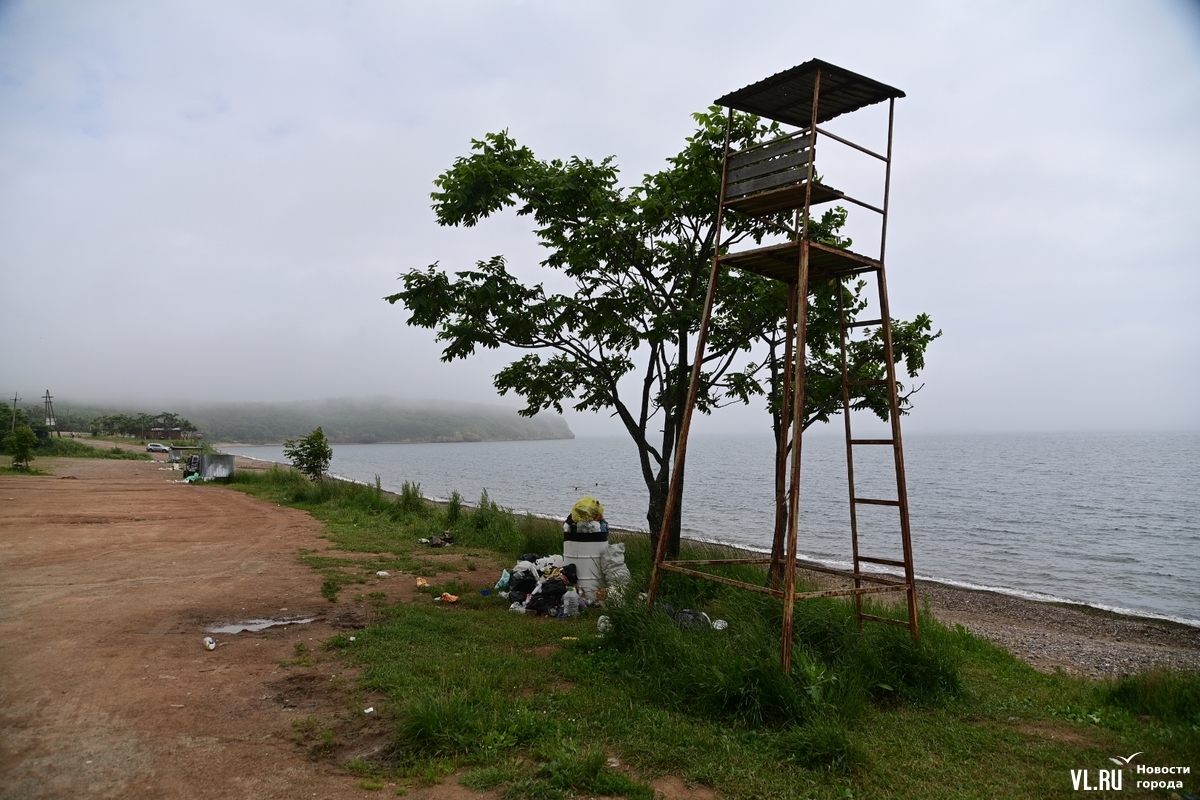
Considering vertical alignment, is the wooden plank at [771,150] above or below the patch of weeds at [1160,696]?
above

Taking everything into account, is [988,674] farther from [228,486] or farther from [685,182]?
[228,486]

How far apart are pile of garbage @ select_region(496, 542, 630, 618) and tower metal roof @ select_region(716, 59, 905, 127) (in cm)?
550

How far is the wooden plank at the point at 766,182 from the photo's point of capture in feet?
21.7

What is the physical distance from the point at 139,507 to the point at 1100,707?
21.7 metres

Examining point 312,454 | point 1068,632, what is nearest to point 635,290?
point 1068,632

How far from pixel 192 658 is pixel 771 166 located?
23.4ft

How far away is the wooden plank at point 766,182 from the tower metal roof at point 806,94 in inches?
30.0

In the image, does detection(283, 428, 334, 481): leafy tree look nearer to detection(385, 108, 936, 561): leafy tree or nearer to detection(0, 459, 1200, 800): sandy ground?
detection(0, 459, 1200, 800): sandy ground

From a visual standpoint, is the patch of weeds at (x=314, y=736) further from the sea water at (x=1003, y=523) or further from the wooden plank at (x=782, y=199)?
the sea water at (x=1003, y=523)

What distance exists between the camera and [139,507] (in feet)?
65.4

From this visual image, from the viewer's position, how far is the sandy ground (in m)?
4.50

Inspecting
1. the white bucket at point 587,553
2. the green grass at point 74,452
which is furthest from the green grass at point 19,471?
the white bucket at point 587,553

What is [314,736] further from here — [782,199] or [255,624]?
[782,199]

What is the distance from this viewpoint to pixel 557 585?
9.28 metres
